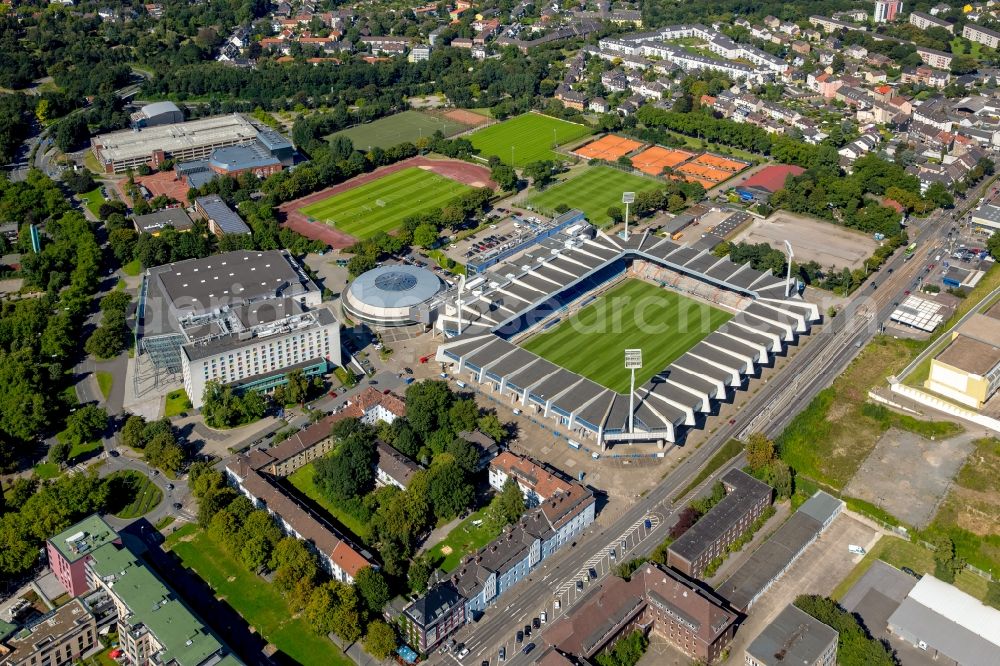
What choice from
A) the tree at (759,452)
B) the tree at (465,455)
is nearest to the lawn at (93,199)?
the tree at (465,455)

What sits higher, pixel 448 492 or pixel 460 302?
pixel 460 302

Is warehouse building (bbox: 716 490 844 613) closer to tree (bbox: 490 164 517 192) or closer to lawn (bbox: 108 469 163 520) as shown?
lawn (bbox: 108 469 163 520)

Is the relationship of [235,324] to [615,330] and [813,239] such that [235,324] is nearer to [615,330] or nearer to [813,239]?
[615,330]

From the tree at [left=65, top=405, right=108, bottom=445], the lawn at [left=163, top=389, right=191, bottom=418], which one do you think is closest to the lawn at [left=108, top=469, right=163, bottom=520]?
the tree at [left=65, top=405, right=108, bottom=445]

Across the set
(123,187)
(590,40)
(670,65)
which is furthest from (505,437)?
(590,40)

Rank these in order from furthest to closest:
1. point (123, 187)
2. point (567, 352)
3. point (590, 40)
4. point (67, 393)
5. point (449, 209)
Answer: point (590, 40), point (123, 187), point (449, 209), point (567, 352), point (67, 393)

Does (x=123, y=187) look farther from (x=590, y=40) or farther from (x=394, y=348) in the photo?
(x=590, y=40)

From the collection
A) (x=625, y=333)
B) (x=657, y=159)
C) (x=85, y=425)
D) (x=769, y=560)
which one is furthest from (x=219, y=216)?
(x=769, y=560)
